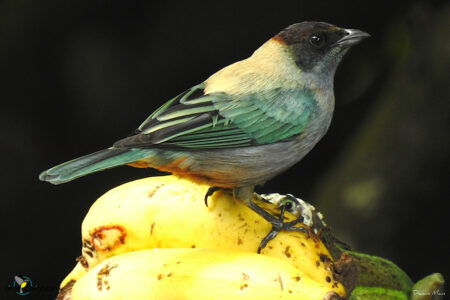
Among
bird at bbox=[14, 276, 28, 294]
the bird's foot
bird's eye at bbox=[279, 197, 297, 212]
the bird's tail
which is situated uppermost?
the bird's tail

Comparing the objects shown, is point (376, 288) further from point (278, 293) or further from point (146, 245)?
point (146, 245)

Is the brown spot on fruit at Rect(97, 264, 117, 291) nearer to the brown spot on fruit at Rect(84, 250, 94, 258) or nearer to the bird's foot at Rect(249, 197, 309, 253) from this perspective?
the brown spot on fruit at Rect(84, 250, 94, 258)

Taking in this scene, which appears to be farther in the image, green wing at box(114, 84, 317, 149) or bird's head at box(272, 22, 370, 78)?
bird's head at box(272, 22, 370, 78)

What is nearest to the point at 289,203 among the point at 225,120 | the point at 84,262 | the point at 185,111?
the point at 225,120

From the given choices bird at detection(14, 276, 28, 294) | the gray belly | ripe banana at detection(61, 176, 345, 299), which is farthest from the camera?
bird at detection(14, 276, 28, 294)

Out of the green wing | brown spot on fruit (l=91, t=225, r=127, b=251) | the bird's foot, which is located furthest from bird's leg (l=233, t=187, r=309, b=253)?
→ brown spot on fruit (l=91, t=225, r=127, b=251)

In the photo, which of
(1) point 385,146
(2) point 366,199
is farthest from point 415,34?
(2) point 366,199

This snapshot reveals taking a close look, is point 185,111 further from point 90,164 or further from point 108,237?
point 108,237

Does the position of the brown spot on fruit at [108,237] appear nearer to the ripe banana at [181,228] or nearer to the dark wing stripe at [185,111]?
the ripe banana at [181,228]

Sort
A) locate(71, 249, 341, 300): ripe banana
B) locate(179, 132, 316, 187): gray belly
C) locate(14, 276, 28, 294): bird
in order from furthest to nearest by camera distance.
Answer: locate(14, 276, 28, 294): bird → locate(179, 132, 316, 187): gray belly → locate(71, 249, 341, 300): ripe banana
